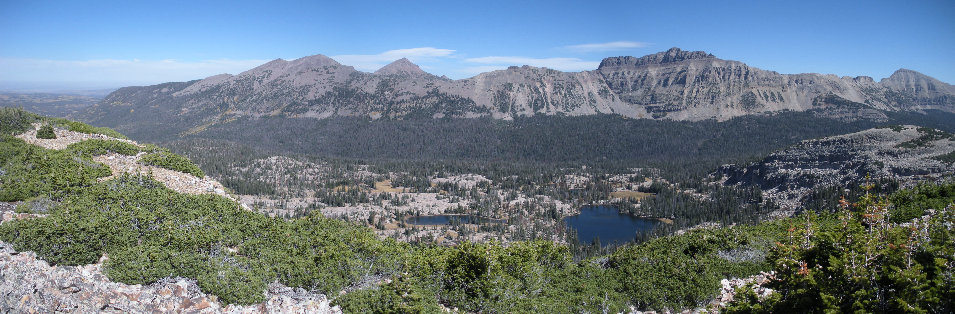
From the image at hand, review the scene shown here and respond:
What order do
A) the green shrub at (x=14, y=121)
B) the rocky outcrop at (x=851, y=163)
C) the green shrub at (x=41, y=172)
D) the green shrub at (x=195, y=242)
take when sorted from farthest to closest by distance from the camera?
the rocky outcrop at (x=851, y=163) → the green shrub at (x=14, y=121) → the green shrub at (x=41, y=172) → the green shrub at (x=195, y=242)

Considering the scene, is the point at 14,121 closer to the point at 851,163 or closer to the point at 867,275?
the point at 867,275

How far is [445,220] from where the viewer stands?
5079 inches

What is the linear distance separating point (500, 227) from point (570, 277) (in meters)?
81.0

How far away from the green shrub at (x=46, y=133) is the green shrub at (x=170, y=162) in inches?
519

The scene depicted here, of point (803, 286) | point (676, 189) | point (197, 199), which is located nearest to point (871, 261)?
point (803, 286)

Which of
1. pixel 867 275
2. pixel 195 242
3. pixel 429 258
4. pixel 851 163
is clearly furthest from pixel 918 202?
pixel 851 163

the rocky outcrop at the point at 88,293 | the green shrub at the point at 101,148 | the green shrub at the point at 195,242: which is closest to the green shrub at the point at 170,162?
the green shrub at the point at 101,148

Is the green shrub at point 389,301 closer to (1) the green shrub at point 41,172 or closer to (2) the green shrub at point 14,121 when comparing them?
(1) the green shrub at point 41,172

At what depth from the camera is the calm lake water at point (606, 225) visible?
115812 millimetres

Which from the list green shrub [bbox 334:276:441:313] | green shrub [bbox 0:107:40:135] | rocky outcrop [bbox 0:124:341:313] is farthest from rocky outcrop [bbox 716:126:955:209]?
green shrub [bbox 0:107:40:135]

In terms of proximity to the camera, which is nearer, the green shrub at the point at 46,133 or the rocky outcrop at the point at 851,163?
the green shrub at the point at 46,133

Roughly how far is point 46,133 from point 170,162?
1664 centimetres

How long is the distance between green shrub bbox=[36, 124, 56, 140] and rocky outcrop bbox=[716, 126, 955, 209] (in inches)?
5377

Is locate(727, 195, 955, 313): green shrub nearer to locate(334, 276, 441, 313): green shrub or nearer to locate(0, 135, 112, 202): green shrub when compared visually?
locate(334, 276, 441, 313): green shrub
